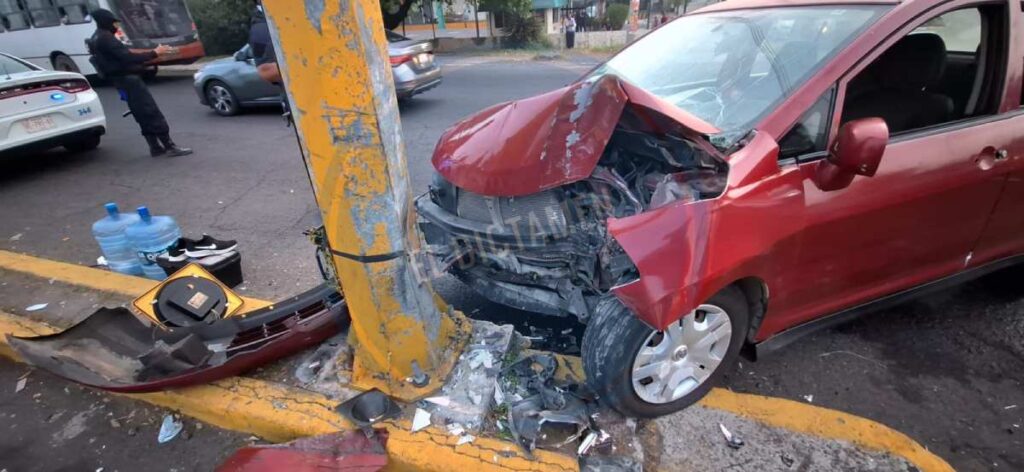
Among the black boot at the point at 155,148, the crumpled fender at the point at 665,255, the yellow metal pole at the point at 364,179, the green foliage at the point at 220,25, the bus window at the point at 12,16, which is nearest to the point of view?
the yellow metal pole at the point at 364,179

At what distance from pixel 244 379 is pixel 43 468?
0.87 meters

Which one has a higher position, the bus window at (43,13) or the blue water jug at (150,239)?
the bus window at (43,13)

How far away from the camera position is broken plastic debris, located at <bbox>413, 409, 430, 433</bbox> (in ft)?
7.27

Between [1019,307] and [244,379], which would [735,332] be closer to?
[1019,307]

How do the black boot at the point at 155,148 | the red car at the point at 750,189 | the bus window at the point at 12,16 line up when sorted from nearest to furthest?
the red car at the point at 750,189 < the black boot at the point at 155,148 < the bus window at the point at 12,16

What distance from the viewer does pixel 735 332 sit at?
2295mm

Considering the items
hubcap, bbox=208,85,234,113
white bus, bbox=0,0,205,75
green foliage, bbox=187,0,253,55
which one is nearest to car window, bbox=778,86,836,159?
hubcap, bbox=208,85,234,113

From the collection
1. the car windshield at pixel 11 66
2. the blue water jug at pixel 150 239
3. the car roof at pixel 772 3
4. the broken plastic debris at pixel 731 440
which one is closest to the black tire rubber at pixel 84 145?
the car windshield at pixel 11 66

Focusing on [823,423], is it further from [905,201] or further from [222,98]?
[222,98]

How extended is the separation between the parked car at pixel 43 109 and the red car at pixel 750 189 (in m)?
5.56

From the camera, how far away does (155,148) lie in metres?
6.75

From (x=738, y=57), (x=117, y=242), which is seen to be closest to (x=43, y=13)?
(x=117, y=242)

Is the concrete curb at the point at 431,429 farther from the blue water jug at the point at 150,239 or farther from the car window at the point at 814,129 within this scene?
the blue water jug at the point at 150,239

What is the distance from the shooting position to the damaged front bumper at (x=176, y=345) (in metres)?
2.51
